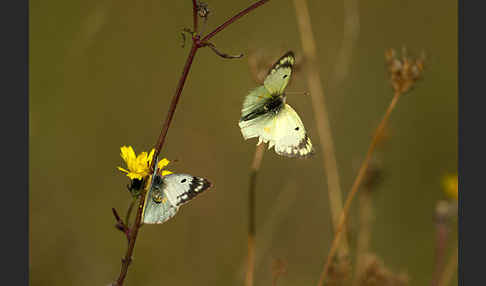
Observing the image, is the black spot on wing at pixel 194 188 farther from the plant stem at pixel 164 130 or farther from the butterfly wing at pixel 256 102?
the butterfly wing at pixel 256 102

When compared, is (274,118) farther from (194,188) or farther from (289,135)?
(194,188)

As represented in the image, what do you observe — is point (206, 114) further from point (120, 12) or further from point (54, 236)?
point (54, 236)

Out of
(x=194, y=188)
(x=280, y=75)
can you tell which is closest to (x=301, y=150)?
(x=280, y=75)

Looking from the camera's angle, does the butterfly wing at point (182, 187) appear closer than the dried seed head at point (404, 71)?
Yes

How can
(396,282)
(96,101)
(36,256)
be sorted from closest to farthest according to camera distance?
(396,282) < (36,256) < (96,101)

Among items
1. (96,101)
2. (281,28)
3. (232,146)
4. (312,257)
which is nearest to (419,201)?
(312,257)

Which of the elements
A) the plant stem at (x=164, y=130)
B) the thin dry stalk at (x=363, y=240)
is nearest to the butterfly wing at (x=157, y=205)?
the plant stem at (x=164, y=130)
